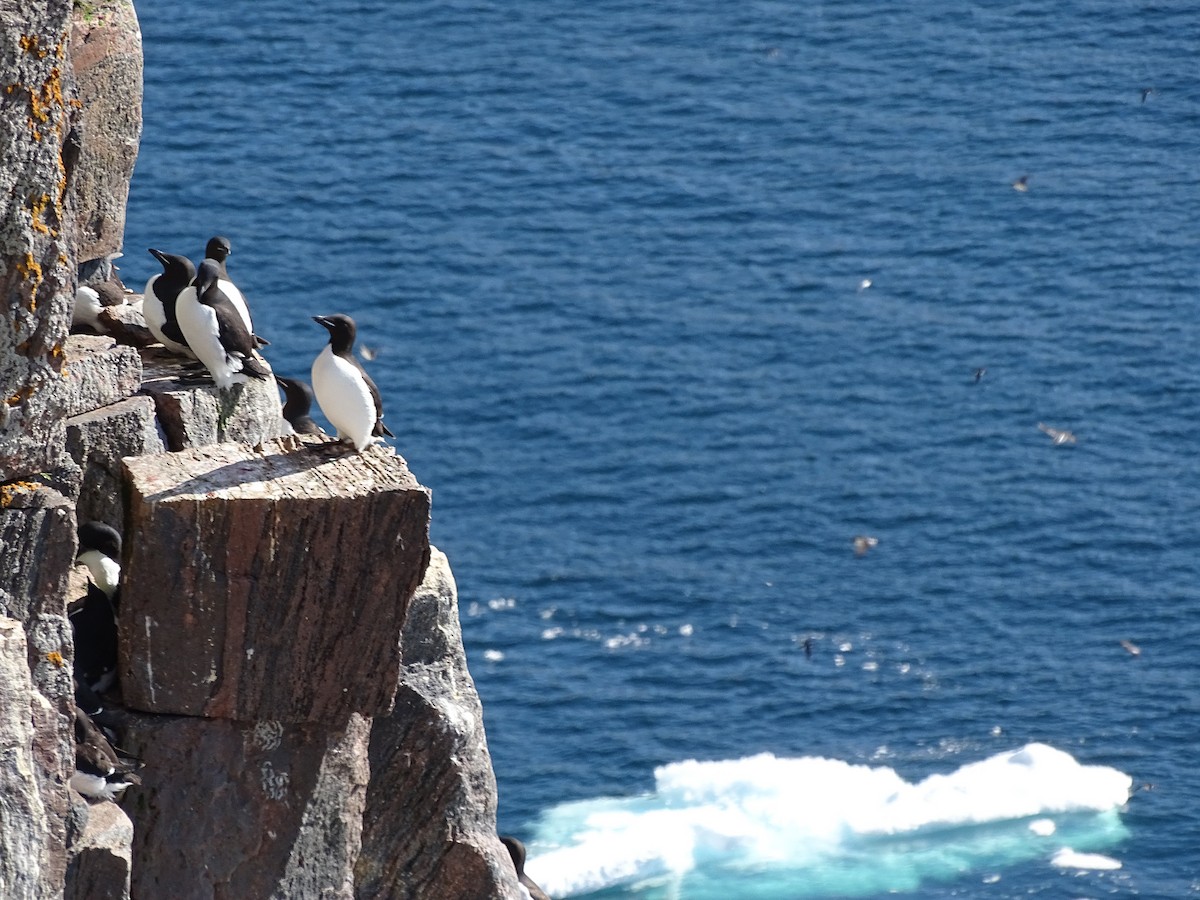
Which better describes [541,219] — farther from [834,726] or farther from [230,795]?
[230,795]

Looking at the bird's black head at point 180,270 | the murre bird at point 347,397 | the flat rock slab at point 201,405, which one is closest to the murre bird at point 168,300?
the bird's black head at point 180,270

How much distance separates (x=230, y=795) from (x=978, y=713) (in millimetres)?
46718

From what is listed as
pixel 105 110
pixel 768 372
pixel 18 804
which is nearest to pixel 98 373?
pixel 105 110

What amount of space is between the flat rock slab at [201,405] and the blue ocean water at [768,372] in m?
33.8

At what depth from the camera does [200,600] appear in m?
15.0

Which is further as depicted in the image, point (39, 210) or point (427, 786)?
point (427, 786)

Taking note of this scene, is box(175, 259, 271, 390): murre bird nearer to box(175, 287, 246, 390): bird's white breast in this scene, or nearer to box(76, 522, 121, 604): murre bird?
box(175, 287, 246, 390): bird's white breast

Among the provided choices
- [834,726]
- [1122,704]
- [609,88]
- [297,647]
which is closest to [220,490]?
[297,647]

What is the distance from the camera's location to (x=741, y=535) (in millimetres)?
67938

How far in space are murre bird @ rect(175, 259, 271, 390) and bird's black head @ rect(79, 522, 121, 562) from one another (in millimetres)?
2165

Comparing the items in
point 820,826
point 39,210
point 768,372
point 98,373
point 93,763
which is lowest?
point 820,826

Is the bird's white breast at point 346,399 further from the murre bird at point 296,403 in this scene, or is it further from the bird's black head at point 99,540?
the murre bird at point 296,403

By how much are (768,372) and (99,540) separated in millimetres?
62024

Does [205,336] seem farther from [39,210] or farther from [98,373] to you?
[39,210]
